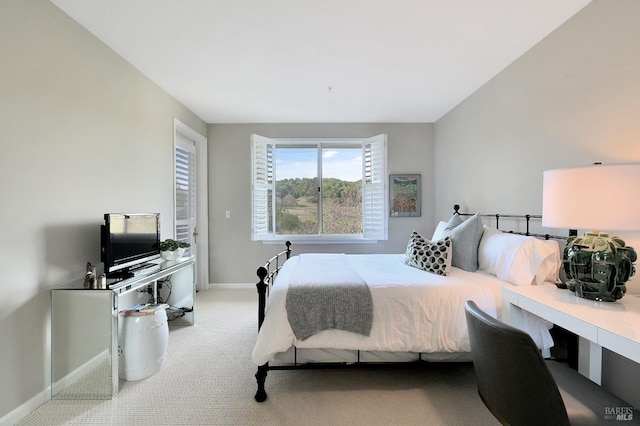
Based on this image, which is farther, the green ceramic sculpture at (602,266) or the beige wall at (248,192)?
the beige wall at (248,192)

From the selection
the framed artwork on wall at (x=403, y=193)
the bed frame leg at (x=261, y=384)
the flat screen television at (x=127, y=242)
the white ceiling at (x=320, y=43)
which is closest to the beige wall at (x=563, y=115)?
the white ceiling at (x=320, y=43)

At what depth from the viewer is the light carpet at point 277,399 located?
1570mm

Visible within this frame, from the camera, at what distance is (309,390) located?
5.97ft

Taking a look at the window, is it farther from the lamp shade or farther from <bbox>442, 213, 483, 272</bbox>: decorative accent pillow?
the lamp shade

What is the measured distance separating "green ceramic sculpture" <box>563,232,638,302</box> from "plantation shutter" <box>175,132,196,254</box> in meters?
3.65

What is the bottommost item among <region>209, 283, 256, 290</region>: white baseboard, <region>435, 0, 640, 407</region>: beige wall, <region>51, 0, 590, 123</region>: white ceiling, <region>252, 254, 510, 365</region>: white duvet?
<region>209, 283, 256, 290</region>: white baseboard

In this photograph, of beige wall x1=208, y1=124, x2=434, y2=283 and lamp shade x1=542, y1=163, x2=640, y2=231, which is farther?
beige wall x1=208, y1=124, x2=434, y2=283

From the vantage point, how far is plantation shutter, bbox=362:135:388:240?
394cm

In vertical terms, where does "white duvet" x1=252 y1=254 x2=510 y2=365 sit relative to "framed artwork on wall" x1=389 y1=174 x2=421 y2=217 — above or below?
below

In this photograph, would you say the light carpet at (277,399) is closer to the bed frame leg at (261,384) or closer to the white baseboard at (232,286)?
the bed frame leg at (261,384)

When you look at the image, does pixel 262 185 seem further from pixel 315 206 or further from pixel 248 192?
pixel 315 206

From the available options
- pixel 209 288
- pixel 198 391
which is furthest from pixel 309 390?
pixel 209 288

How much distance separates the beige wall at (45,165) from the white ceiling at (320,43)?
0.92 ft

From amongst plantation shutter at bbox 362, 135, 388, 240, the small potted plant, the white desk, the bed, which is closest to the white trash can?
the small potted plant
